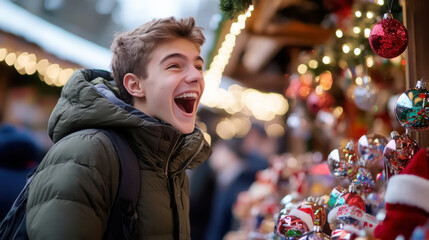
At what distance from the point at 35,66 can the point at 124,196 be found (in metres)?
6.71

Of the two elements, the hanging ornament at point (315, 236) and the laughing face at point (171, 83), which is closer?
the hanging ornament at point (315, 236)

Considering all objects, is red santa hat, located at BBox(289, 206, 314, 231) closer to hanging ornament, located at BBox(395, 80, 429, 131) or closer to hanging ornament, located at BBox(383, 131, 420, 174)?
hanging ornament, located at BBox(383, 131, 420, 174)

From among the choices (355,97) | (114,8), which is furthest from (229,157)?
(355,97)

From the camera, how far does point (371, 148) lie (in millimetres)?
2262

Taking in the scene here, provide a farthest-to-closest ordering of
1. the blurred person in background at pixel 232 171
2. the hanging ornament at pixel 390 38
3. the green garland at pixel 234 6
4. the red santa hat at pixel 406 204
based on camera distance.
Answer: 1. the blurred person in background at pixel 232 171
2. the green garland at pixel 234 6
3. the hanging ornament at pixel 390 38
4. the red santa hat at pixel 406 204

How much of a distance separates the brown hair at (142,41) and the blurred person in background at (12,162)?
5.32 ft

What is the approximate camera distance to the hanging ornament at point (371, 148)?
2250 millimetres

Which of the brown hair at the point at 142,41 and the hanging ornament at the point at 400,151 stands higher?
the brown hair at the point at 142,41

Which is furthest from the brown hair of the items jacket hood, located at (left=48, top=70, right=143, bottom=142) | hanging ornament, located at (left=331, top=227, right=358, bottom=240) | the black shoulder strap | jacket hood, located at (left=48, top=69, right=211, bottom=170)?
hanging ornament, located at (left=331, top=227, right=358, bottom=240)

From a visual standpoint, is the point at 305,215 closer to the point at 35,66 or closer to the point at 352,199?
the point at 352,199

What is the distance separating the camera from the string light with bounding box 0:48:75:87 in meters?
7.52

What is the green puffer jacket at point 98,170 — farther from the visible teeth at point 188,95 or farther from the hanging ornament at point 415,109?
the hanging ornament at point 415,109

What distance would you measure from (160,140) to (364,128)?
9.20 ft

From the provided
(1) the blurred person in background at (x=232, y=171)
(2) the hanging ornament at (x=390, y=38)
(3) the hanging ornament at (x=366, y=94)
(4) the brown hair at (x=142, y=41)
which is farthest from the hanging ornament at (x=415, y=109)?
(1) the blurred person in background at (x=232, y=171)
